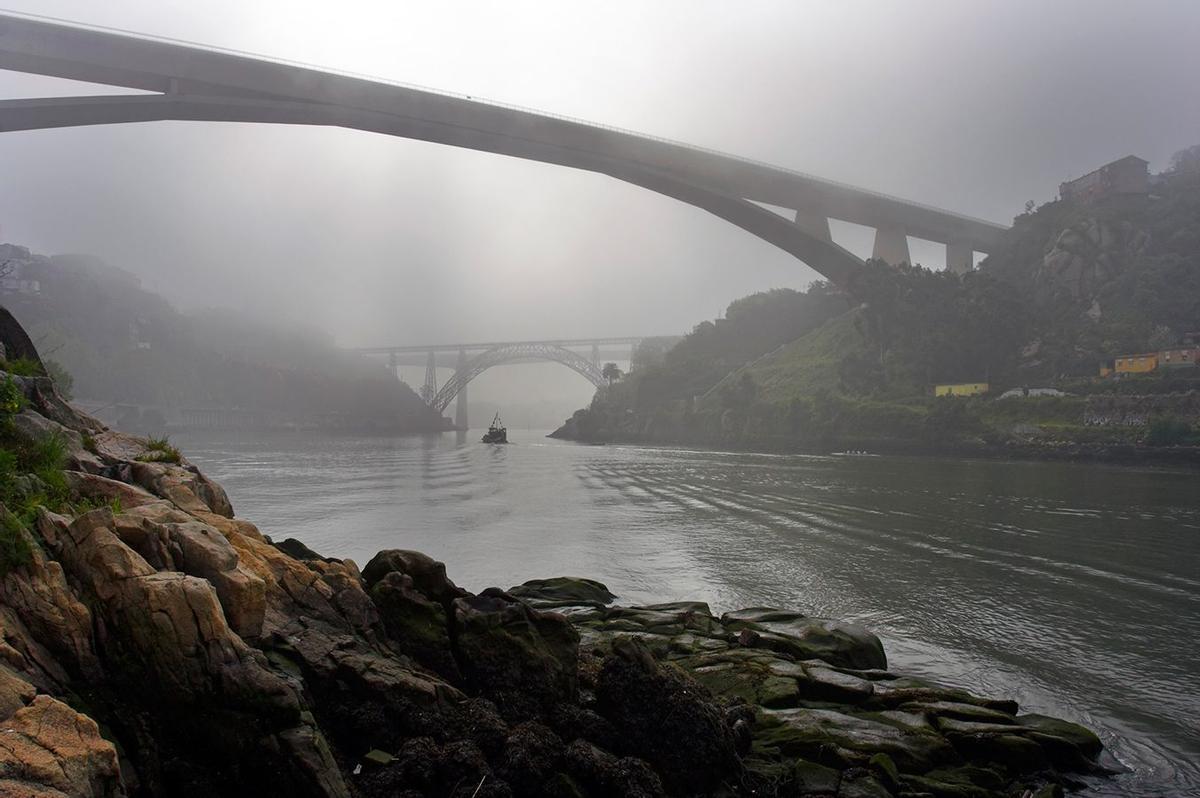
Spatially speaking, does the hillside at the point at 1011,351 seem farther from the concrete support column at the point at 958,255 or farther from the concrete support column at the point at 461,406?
the concrete support column at the point at 461,406

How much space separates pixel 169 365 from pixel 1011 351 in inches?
4615

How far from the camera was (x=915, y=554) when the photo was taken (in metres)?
13.4

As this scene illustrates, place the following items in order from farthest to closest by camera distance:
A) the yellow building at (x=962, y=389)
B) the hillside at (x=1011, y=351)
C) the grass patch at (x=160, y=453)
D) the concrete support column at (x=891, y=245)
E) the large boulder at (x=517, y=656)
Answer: the concrete support column at (x=891, y=245) < the yellow building at (x=962, y=389) < the hillside at (x=1011, y=351) < the grass patch at (x=160, y=453) < the large boulder at (x=517, y=656)

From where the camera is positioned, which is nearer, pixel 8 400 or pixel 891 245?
pixel 8 400

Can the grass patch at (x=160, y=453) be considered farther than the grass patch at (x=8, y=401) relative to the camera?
Yes

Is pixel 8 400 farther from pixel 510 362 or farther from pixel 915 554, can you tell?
pixel 510 362

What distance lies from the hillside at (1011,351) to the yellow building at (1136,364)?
1884 millimetres

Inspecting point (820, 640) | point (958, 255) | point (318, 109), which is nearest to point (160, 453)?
point (820, 640)

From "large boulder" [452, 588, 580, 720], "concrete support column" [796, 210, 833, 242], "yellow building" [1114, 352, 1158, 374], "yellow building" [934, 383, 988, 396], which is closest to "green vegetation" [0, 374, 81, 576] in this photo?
"large boulder" [452, 588, 580, 720]

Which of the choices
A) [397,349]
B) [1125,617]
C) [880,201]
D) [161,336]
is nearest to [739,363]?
[880,201]

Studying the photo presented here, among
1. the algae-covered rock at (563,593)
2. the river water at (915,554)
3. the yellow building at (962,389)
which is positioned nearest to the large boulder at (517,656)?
the algae-covered rock at (563,593)

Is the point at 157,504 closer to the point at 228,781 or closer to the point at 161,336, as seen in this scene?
the point at 228,781

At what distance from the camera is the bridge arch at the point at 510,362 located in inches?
4077

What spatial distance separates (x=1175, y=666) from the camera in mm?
7250
